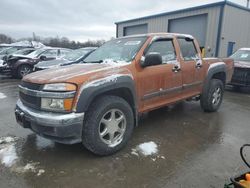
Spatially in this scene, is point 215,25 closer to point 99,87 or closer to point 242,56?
point 242,56

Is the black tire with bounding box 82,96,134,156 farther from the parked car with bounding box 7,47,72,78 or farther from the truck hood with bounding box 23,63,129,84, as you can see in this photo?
the parked car with bounding box 7,47,72,78

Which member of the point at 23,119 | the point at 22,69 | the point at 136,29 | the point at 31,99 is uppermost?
the point at 136,29

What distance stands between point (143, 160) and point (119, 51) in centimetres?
195

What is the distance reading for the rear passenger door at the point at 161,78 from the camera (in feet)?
13.4

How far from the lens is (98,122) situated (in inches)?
131

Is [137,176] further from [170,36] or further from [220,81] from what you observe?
[220,81]

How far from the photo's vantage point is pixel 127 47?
4.34m

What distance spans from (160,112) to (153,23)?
49.2 ft

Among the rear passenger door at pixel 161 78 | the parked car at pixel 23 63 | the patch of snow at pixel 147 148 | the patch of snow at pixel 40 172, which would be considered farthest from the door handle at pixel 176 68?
the parked car at pixel 23 63

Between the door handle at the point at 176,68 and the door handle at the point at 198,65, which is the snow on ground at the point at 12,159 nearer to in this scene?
the door handle at the point at 176,68

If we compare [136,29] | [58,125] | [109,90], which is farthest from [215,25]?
[58,125]

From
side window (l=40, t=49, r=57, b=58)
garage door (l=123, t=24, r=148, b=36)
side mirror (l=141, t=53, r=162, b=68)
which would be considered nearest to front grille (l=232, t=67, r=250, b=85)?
side mirror (l=141, t=53, r=162, b=68)

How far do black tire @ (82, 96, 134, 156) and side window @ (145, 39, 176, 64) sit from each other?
127cm

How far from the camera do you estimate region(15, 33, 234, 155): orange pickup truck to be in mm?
3113
